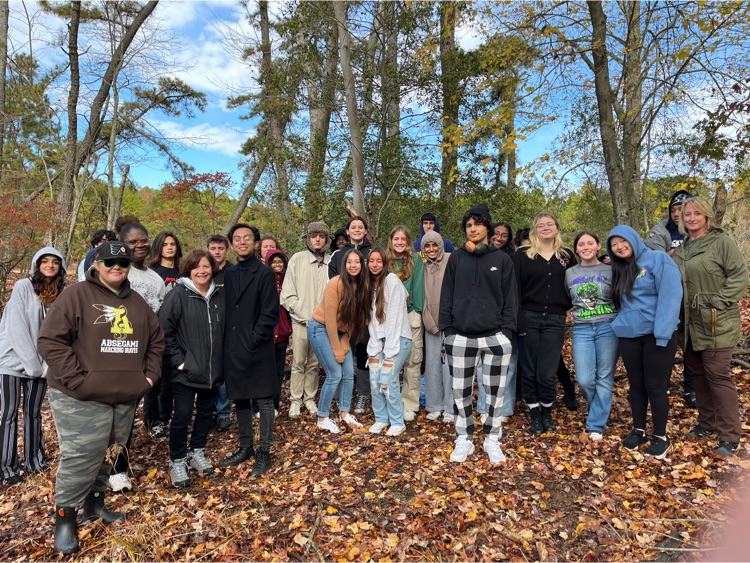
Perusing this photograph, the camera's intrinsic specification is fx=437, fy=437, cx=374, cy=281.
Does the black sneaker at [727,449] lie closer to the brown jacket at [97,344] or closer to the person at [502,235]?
the person at [502,235]

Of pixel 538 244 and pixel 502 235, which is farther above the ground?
pixel 502 235

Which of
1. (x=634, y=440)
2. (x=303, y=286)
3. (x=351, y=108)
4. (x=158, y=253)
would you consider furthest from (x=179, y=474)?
(x=351, y=108)

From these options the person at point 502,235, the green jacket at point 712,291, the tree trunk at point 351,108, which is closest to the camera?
the green jacket at point 712,291

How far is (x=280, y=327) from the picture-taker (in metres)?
5.53

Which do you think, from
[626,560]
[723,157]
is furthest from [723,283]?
[723,157]

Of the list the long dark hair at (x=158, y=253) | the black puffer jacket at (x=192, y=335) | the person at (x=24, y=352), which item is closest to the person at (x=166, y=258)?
the long dark hair at (x=158, y=253)

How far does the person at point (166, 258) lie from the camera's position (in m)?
5.19

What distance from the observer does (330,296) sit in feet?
16.2

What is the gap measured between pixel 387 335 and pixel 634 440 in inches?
105

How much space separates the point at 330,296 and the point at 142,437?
279cm

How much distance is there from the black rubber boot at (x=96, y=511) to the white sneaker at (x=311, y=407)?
2.45 metres

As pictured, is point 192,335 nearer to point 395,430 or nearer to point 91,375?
point 91,375

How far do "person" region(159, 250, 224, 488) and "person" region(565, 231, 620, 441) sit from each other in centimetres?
365

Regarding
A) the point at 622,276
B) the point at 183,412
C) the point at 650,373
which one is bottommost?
the point at 183,412
